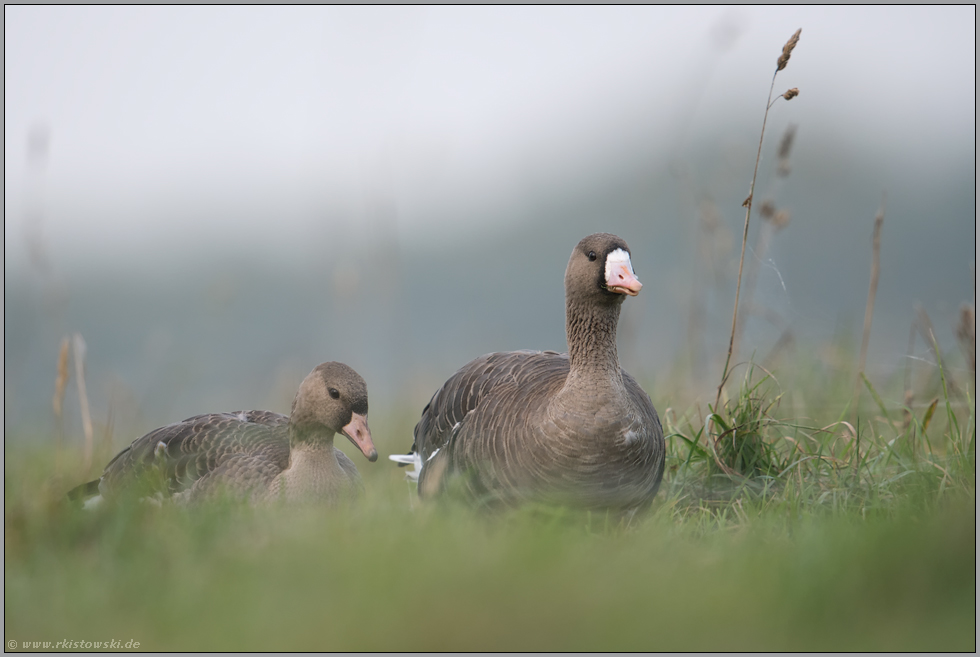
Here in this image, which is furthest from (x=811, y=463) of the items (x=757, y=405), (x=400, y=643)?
(x=400, y=643)

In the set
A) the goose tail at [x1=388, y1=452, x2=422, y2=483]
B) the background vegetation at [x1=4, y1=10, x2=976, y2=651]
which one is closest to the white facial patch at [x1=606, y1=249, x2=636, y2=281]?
the background vegetation at [x1=4, y1=10, x2=976, y2=651]

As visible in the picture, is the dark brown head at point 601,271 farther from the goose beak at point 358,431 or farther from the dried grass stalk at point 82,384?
the dried grass stalk at point 82,384

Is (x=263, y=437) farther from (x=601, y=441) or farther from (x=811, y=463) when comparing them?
(x=811, y=463)

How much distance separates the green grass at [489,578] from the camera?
9.52 ft

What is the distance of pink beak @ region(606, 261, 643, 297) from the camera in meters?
4.55

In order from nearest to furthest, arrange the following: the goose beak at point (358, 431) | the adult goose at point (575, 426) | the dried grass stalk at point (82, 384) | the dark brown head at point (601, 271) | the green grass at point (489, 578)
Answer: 1. the green grass at point (489, 578)
2. the adult goose at point (575, 426)
3. the dark brown head at point (601, 271)
4. the goose beak at point (358, 431)
5. the dried grass stalk at point (82, 384)

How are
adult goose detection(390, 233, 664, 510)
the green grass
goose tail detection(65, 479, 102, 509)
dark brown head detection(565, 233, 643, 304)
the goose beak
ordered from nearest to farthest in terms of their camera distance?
1. the green grass
2. adult goose detection(390, 233, 664, 510)
3. dark brown head detection(565, 233, 643, 304)
4. the goose beak
5. goose tail detection(65, 479, 102, 509)

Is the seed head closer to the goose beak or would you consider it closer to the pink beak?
the pink beak

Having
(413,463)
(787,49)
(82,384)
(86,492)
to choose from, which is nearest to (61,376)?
(82,384)

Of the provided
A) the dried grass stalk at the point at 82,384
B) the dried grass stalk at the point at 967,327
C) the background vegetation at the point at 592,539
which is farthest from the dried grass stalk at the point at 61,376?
the dried grass stalk at the point at 967,327

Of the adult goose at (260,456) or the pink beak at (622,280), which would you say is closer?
the pink beak at (622,280)

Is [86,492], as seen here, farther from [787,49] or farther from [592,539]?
[787,49]

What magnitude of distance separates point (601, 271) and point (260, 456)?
238 centimetres

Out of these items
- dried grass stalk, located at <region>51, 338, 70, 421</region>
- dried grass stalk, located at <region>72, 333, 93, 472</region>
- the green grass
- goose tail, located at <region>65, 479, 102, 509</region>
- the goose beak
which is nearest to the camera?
the green grass
